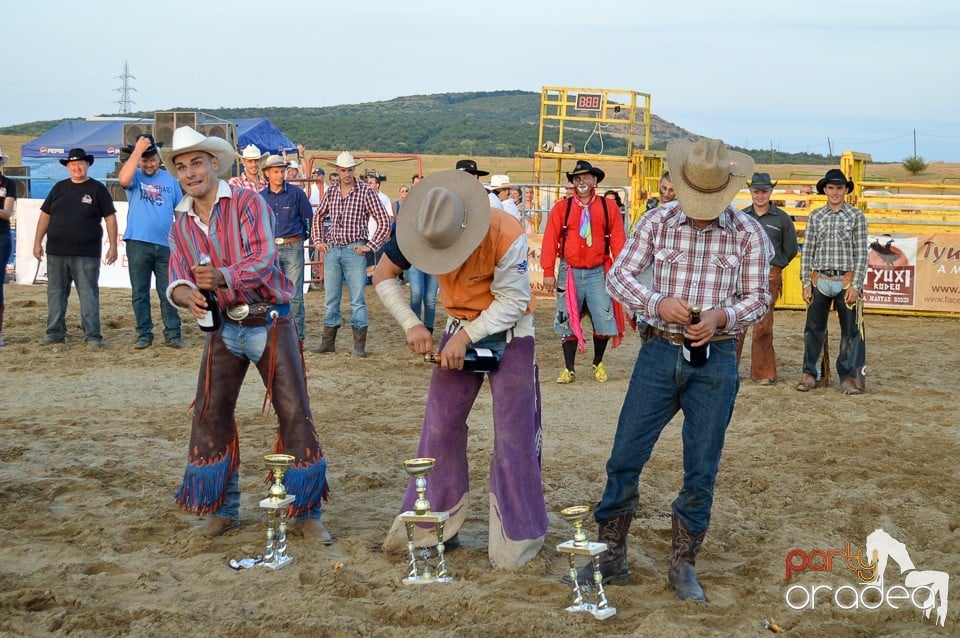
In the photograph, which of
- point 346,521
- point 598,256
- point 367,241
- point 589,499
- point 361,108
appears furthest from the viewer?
point 361,108

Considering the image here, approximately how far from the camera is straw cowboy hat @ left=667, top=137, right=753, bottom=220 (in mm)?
4672

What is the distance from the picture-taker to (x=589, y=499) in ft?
21.4

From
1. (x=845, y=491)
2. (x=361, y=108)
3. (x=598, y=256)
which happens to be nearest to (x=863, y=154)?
(x=598, y=256)

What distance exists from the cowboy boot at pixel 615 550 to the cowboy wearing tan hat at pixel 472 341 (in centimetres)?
37

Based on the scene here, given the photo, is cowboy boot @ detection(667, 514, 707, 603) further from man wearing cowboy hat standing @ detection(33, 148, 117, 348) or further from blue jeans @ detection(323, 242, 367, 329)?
man wearing cowboy hat standing @ detection(33, 148, 117, 348)

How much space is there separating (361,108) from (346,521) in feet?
484

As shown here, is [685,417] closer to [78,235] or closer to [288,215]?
[288,215]

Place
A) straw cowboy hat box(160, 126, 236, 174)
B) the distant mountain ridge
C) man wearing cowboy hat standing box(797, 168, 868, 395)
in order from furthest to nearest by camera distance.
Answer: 1. the distant mountain ridge
2. man wearing cowboy hat standing box(797, 168, 868, 395)
3. straw cowboy hat box(160, 126, 236, 174)

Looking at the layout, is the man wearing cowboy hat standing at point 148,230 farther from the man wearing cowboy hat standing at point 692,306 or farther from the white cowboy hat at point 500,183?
the man wearing cowboy hat standing at point 692,306

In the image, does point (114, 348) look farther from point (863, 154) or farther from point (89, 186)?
point (863, 154)

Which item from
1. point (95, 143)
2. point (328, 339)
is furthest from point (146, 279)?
point (95, 143)

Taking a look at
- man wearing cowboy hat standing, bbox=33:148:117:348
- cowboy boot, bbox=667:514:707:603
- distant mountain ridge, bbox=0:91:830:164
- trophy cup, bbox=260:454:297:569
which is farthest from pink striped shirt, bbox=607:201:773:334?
distant mountain ridge, bbox=0:91:830:164

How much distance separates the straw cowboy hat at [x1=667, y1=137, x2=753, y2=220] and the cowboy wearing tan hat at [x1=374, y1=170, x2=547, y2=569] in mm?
835

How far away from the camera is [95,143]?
31.5 meters
